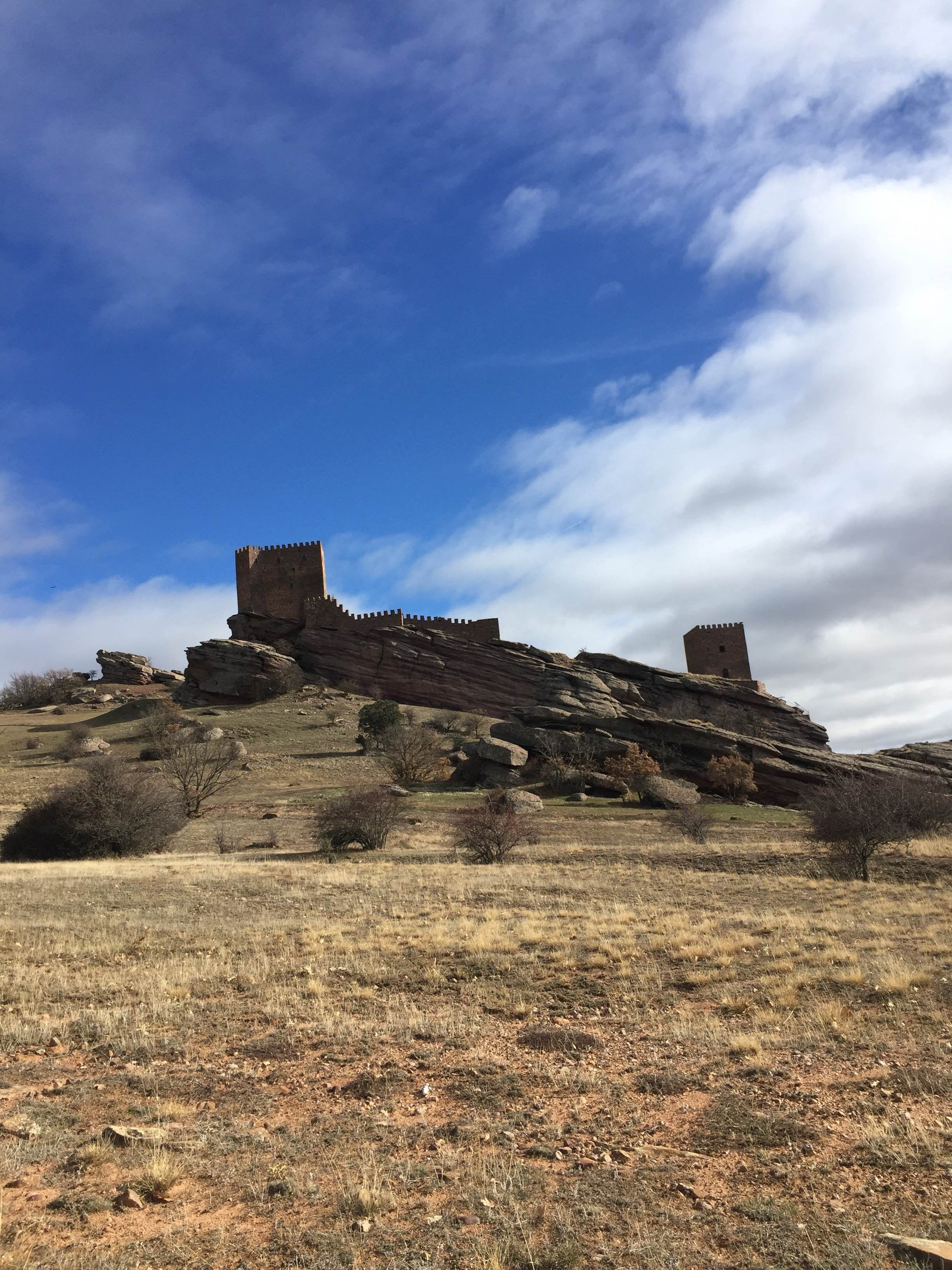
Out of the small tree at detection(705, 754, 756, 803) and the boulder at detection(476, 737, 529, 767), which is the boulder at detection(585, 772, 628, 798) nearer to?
the boulder at detection(476, 737, 529, 767)

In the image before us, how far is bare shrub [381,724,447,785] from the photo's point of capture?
147ft

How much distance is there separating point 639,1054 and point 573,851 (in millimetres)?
19764

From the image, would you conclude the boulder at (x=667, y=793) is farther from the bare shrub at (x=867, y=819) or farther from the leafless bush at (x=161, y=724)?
the leafless bush at (x=161, y=724)

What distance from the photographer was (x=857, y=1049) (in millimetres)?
7684

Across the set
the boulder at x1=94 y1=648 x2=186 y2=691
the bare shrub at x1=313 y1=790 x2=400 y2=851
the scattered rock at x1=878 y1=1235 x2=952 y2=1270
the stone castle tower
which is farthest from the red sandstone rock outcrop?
the scattered rock at x1=878 y1=1235 x2=952 y2=1270

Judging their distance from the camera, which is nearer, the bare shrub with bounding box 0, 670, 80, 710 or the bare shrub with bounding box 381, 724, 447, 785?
the bare shrub with bounding box 381, 724, 447, 785

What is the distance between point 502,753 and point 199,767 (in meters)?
14.9

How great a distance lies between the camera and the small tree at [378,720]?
5084 centimetres

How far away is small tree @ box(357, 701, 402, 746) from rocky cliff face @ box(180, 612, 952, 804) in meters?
6.34

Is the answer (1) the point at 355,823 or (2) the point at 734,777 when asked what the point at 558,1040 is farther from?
(2) the point at 734,777

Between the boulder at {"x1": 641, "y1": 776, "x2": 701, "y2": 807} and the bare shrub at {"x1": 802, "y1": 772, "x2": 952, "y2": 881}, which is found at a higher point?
the boulder at {"x1": 641, "y1": 776, "x2": 701, "y2": 807}

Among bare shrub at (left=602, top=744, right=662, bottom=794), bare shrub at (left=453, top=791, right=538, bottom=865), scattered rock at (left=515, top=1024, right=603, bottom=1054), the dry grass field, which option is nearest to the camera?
the dry grass field

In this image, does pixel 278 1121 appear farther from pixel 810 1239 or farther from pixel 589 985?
pixel 589 985

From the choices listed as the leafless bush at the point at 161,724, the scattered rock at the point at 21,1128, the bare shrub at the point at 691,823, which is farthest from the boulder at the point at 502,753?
the scattered rock at the point at 21,1128
